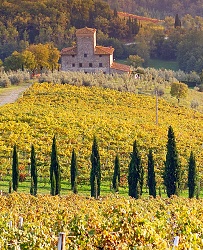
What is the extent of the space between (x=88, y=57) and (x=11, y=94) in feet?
64.6

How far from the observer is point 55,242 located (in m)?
15.4

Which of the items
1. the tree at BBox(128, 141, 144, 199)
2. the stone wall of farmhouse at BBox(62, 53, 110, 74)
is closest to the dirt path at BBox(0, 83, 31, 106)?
the stone wall of farmhouse at BBox(62, 53, 110, 74)

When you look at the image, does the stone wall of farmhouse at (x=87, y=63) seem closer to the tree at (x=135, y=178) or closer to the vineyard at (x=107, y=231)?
the tree at (x=135, y=178)

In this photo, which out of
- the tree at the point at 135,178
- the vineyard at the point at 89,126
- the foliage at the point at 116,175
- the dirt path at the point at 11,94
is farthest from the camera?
the dirt path at the point at 11,94

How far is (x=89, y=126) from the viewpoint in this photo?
162 feet

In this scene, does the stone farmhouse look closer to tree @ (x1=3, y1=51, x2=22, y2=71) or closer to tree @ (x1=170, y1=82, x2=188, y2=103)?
tree @ (x1=3, y1=51, x2=22, y2=71)

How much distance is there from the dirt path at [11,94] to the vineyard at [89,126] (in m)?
1.25

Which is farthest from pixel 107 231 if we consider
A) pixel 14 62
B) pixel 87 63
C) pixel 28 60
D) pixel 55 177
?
pixel 14 62

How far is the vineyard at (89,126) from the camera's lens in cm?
4094

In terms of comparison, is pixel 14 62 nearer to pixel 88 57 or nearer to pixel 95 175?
pixel 88 57

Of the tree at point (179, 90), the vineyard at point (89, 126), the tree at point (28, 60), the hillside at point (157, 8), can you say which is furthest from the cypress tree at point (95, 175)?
the hillside at point (157, 8)

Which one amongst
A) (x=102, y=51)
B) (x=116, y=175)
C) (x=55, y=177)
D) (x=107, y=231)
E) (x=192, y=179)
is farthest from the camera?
(x=102, y=51)

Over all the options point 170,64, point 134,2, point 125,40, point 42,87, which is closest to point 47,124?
point 42,87

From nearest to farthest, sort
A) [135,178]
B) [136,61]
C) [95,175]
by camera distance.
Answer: [135,178] → [95,175] → [136,61]
